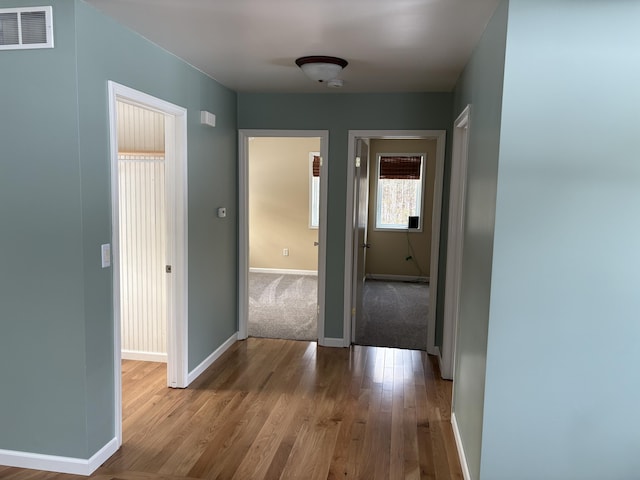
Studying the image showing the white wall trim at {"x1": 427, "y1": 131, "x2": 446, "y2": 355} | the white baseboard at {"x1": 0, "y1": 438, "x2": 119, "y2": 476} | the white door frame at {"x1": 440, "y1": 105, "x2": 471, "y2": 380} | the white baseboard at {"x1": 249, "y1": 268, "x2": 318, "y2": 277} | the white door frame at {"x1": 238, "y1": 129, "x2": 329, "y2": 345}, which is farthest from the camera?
the white baseboard at {"x1": 249, "y1": 268, "x2": 318, "y2": 277}

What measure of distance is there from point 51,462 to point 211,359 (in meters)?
1.64

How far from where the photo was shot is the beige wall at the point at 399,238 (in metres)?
7.49

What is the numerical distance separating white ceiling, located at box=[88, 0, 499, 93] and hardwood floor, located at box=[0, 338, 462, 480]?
238 cm

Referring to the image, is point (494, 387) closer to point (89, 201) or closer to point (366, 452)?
point (366, 452)

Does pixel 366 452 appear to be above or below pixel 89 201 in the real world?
below

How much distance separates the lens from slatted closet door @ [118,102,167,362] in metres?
3.67

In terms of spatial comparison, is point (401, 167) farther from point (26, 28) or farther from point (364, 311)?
point (26, 28)

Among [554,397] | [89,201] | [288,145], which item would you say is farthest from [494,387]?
[288,145]

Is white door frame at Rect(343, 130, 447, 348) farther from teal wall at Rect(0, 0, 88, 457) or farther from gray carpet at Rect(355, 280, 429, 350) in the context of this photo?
teal wall at Rect(0, 0, 88, 457)

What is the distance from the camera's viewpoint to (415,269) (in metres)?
7.67

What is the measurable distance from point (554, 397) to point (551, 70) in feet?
4.52

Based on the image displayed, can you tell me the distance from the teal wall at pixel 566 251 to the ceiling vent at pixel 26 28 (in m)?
2.09

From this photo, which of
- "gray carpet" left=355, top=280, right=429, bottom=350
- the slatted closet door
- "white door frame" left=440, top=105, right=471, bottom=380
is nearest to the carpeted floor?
A: "gray carpet" left=355, top=280, right=429, bottom=350

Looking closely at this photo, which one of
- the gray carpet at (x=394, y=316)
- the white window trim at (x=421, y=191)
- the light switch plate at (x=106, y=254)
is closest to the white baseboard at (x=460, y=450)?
the gray carpet at (x=394, y=316)
